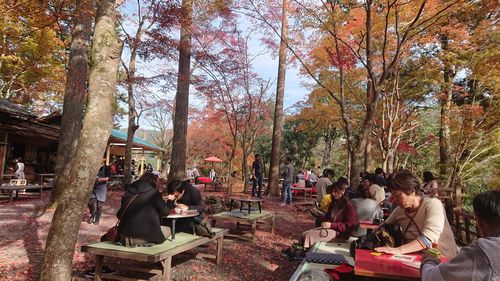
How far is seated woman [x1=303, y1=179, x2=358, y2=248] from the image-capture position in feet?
15.7

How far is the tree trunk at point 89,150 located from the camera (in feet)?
11.4

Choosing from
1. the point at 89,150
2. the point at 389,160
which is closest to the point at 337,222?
the point at 89,150

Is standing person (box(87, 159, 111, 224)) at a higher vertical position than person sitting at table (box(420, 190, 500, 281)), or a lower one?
lower

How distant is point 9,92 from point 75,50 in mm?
13976

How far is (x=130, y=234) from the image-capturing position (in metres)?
4.13

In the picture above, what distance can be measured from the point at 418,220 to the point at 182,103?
30.6 ft

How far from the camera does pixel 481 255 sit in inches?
70.8

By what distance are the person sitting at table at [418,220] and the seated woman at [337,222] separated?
1.34 m

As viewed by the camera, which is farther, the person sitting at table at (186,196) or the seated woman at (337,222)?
the person sitting at table at (186,196)

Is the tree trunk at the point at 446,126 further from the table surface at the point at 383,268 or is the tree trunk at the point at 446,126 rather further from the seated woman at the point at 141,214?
the seated woman at the point at 141,214

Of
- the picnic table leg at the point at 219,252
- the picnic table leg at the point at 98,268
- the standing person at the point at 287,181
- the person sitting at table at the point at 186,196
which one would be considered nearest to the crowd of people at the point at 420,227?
the picnic table leg at the point at 219,252

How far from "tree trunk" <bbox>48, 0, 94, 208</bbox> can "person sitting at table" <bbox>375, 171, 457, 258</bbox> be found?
27.3ft

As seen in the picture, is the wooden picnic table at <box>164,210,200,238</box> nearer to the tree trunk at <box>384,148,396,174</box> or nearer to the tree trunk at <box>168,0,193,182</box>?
the tree trunk at <box>168,0,193,182</box>

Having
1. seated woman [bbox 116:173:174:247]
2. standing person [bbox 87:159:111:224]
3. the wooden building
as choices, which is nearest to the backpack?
seated woman [bbox 116:173:174:247]
